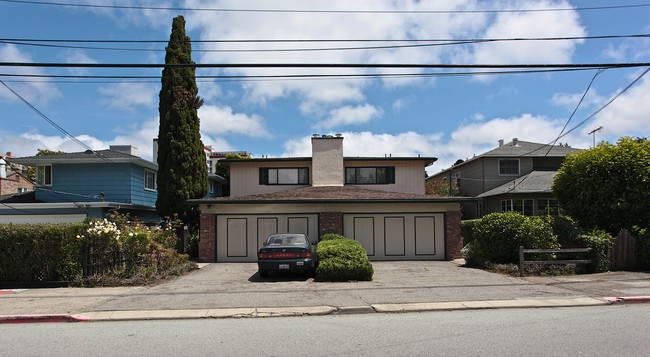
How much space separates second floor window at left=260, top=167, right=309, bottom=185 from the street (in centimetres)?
1888

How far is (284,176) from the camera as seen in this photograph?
28641mm

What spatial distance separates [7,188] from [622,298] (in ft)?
121

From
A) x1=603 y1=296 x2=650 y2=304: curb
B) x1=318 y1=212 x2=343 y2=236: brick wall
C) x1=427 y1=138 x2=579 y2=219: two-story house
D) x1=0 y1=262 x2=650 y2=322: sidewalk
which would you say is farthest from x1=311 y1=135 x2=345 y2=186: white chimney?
x1=603 y1=296 x2=650 y2=304: curb

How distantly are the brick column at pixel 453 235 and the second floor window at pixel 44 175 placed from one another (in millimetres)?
20617

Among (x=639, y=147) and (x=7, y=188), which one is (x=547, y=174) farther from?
(x=7, y=188)

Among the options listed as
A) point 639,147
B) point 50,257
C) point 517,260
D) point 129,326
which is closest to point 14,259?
point 50,257

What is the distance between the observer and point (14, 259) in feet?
46.5

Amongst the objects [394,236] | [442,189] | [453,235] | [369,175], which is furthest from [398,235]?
[442,189]

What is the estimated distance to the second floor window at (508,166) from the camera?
33.7 m

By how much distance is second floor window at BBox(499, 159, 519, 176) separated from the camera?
33.7 m

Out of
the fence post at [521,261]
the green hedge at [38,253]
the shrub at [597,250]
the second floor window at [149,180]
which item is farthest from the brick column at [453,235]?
the second floor window at [149,180]

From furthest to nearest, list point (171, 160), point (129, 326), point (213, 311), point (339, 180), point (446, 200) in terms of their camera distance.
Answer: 1. point (339, 180)
2. point (171, 160)
3. point (446, 200)
4. point (213, 311)
5. point (129, 326)

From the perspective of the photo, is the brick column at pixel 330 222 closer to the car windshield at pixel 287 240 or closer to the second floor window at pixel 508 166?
the car windshield at pixel 287 240

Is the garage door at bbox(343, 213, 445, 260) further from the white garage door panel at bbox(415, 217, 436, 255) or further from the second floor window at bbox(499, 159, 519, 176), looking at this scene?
the second floor window at bbox(499, 159, 519, 176)
